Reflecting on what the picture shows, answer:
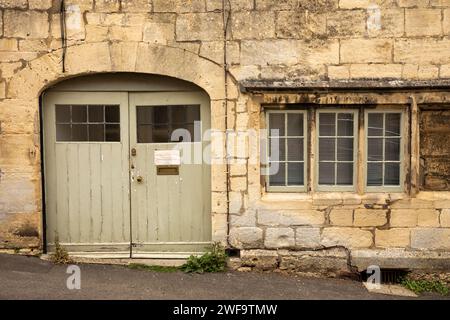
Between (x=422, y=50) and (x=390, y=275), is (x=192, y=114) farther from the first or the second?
(x=390, y=275)

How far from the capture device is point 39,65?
6094mm

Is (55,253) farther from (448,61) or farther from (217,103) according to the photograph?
(448,61)

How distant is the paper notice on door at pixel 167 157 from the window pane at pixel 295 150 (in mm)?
1390

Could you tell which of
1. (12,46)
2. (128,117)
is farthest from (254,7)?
(12,46)

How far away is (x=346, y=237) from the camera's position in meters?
6.20

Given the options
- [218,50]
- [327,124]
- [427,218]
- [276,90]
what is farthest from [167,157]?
[427,218]

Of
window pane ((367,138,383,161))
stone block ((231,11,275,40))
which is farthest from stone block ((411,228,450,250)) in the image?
stone block ((231,11,275,40))

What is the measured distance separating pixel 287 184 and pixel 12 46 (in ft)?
12.2

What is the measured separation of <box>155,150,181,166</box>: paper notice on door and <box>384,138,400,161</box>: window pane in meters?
2.58

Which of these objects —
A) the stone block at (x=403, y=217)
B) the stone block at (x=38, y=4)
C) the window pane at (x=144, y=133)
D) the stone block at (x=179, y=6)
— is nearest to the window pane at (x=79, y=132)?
the window pane at (x=144, y=133)

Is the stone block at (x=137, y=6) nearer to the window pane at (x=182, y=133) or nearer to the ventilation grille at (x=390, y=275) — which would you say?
the window pane at (x=182, y=133)

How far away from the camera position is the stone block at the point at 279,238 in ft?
20.4

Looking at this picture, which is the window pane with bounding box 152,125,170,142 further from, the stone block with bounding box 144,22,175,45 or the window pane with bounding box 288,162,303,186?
the window pane with bounding box 288,162,303,186

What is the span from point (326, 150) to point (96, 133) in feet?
9.47
